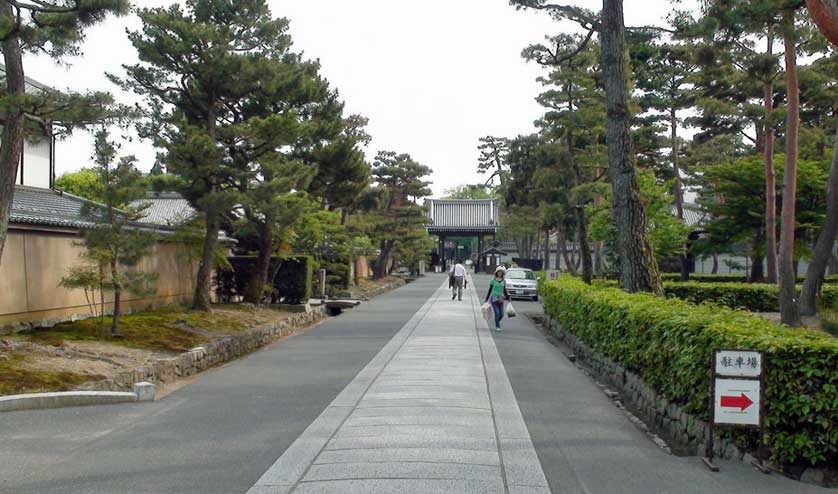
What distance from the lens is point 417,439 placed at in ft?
25.3

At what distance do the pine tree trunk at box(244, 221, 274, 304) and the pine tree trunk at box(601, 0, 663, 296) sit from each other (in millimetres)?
10566

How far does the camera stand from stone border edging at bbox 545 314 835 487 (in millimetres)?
7039

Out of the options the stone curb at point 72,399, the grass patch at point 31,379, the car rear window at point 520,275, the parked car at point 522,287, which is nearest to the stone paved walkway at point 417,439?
the stone curb at point 72,399

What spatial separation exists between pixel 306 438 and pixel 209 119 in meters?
13.5

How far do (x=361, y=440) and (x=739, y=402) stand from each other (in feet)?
11.6

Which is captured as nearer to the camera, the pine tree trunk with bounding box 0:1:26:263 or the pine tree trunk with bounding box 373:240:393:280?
the pine tree trunk with bounding box 0:1:26:263

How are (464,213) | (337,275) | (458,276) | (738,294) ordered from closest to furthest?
(738,294)
(458,276)
(337,275)
(464,213)

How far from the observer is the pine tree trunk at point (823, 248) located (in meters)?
20.0

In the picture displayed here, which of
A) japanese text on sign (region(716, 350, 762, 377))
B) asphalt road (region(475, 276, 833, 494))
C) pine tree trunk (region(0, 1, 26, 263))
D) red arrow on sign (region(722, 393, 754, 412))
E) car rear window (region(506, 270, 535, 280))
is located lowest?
asphalt road (region(475, 276, 833, 494))

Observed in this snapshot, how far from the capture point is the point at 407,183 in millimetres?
52750

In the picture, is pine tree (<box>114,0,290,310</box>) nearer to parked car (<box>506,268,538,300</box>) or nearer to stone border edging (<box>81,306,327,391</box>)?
stone border edging (<box>81,306,327,391</box>)

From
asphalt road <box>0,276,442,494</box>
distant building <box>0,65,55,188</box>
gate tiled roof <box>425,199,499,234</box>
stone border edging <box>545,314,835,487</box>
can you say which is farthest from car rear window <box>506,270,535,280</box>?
gate tiled roof <box>425,199,499,234</box>

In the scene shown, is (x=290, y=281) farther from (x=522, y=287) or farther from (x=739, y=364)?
(x=739, y=364)

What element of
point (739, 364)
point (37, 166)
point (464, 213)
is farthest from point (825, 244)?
point (464, 213)
